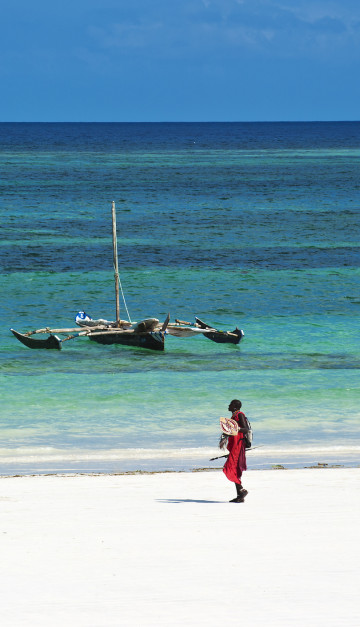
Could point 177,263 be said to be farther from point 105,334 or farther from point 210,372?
point 210,372

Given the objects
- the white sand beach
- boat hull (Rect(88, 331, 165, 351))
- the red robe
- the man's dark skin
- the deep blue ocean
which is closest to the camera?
the white sand beach

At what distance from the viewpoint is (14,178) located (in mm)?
105500

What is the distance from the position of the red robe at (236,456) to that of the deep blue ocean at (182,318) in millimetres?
3395

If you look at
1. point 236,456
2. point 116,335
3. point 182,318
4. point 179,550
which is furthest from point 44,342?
point 179,550

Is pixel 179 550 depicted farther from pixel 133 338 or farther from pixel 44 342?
pixel 44 342

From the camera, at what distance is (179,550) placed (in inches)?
455

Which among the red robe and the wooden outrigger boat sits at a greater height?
the red robe

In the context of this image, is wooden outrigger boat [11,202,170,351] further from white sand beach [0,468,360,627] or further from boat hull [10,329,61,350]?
white sand beach [0,468,360,627]

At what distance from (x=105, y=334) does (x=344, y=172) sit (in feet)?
300

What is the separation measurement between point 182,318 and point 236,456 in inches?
908

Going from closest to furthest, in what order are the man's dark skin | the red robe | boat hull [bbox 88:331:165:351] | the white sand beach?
the white sand beach
the man's dark skin
the red robe
boat hull [bbox 88:331:165:351]

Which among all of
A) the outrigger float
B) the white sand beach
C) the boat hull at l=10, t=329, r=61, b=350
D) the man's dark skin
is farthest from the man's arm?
the boat hull at l=10, t=329, r=61, b=350

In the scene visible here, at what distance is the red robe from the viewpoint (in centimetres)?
1276

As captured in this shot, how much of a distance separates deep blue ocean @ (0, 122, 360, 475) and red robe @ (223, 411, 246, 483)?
3395 mm
